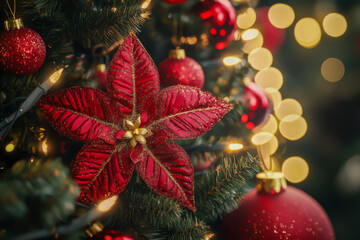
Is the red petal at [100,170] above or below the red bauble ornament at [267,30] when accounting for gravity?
below

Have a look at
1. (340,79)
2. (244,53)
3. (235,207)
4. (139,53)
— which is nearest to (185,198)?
(235,207)

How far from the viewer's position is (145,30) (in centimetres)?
67

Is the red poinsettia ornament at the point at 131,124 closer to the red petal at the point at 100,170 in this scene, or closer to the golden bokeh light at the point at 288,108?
the red petal at the point at 100,170

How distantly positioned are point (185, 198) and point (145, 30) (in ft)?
1.30

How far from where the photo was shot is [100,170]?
433 millimetres

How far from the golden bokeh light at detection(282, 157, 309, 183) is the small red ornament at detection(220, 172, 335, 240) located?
0.66m

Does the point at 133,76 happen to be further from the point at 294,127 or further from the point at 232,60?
the point at 294,127

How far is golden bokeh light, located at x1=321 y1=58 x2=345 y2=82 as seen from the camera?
1122 millimetres

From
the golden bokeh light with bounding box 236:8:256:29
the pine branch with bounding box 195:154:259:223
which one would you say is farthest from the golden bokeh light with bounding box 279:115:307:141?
the pine branch with bounding box 195:154:259:223

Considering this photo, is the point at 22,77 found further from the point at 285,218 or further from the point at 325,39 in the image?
the point at 325,39

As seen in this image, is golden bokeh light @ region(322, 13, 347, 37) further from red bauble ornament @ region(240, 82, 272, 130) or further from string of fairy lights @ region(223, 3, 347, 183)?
red bauble ornament @ region(240, 82, 272, 130)

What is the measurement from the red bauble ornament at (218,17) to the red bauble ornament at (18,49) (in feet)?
1.14

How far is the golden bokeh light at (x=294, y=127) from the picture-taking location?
1187 mm

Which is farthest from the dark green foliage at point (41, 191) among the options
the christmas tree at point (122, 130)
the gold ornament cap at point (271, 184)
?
the gold ornament cap at point (271, 184)
